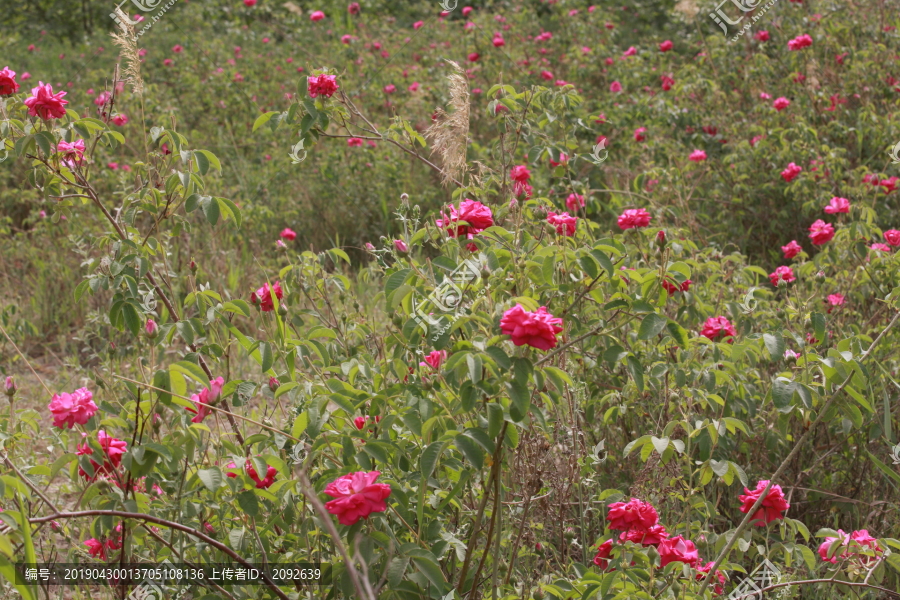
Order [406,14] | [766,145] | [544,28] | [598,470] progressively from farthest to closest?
[406,14]
[544,28]
[766,145]
[598,470]

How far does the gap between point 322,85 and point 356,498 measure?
3.66ft

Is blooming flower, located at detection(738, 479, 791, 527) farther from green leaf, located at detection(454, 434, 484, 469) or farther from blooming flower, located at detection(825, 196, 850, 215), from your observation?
blooming flower, located at detection(825, 196, 850, 215)

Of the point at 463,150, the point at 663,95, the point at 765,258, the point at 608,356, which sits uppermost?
the point at 463,150

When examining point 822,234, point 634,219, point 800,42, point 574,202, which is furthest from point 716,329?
point 800,42

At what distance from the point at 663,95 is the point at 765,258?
1253mm

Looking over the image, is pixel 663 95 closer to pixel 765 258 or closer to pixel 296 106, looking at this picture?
pixel 765 258

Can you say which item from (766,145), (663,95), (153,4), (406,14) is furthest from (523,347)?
(406,14)

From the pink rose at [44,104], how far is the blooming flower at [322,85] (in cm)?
56

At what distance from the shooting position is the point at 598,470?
7.16 feet

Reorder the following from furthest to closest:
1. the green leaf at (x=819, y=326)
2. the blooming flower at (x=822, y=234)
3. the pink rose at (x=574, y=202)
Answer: the blooming flower at (x=822, y=234) < the pink rose at (x=574, y=202) < the green leaf at (x=819, y=326)

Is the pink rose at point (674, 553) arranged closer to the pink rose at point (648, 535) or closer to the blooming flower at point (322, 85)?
the pink rose at point (648, 535)

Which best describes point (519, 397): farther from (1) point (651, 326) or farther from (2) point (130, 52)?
(2) point (130, 52)

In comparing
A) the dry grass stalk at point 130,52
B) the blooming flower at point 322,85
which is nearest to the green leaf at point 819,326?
the blooming flower at point 322,85

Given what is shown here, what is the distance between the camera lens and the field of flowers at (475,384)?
1359 millimetres
